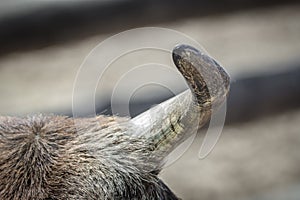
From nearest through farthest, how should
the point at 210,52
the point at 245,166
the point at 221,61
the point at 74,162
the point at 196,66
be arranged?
the point at 196,66, the point at 74,162, the point at 245,166, the point at 221,61, the point at 210,52

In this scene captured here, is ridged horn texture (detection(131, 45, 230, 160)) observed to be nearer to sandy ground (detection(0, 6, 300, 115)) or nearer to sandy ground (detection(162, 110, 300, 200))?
sandy ground (detection(162, 110, 300, 200))

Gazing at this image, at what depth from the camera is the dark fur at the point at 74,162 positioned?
1577 millimetres

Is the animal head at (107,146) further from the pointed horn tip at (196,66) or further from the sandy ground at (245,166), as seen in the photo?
the sandy ground at (245,166)

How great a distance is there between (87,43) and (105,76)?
0.46 m

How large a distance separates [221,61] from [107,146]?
3.28 metres

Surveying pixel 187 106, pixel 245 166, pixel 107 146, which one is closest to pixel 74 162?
pixel 107 146

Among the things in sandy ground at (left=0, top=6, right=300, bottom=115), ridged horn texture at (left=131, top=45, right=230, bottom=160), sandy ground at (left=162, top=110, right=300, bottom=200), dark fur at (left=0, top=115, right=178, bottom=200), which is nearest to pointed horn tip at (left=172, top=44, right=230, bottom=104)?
ridged horn texture at (left=131, top=45, right=230, bottom=160)

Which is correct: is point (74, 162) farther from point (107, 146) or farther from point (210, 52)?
point (210, 52)

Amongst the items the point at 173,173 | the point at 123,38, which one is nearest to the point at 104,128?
the point at 173,173

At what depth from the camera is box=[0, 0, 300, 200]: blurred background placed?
457 centimetres

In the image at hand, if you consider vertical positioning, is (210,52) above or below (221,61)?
above

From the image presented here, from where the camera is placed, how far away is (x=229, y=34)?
5141 mm

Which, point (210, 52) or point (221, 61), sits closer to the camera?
point (221, 61)

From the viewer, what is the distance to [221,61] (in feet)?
16.0
